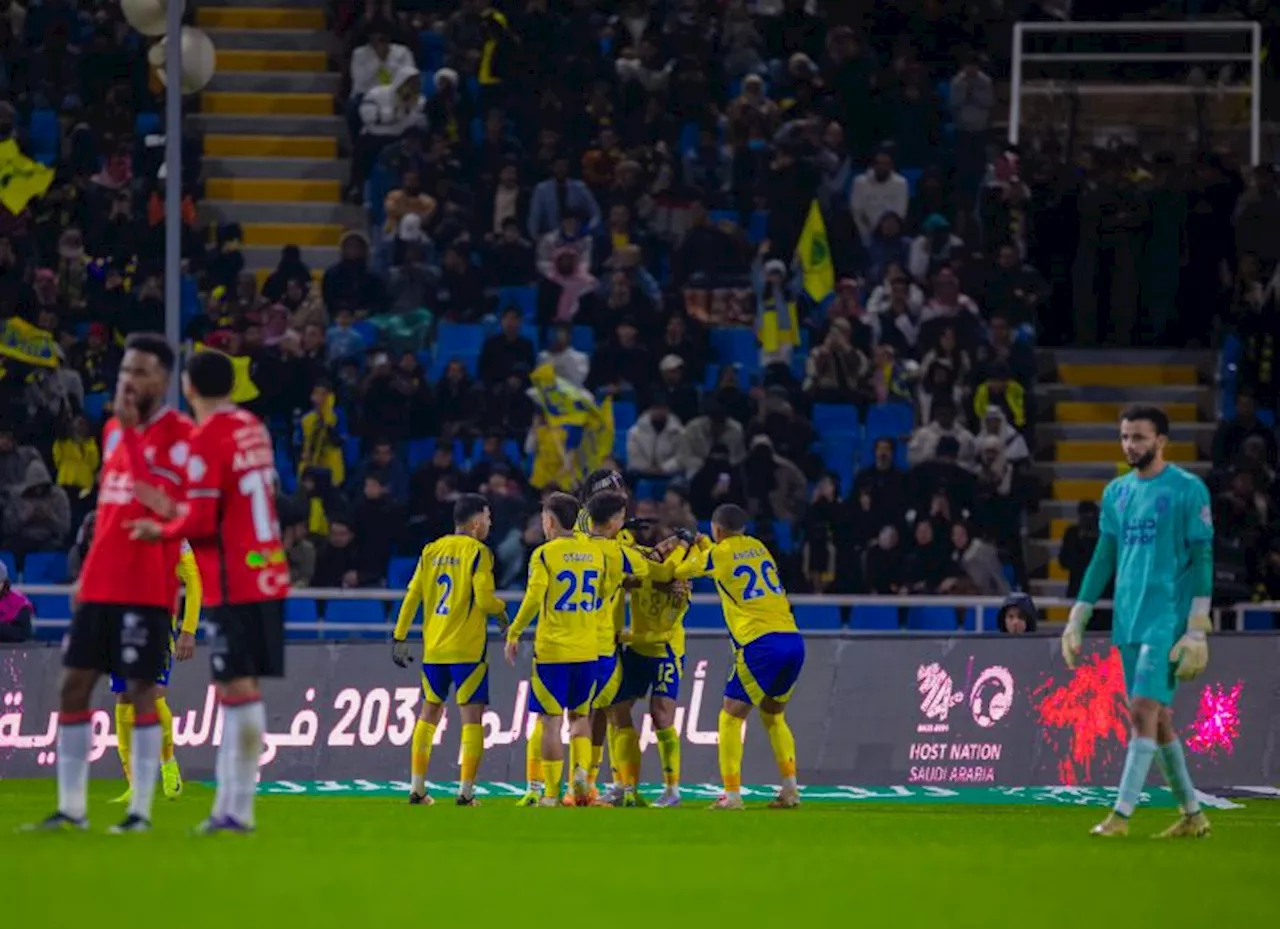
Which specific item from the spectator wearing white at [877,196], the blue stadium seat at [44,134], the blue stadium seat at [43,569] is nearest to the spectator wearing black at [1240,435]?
the spectator wearing white at [877,196]

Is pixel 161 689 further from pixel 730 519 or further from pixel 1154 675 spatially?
pixel 1154 675

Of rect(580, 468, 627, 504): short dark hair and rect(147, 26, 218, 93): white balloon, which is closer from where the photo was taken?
rect(580, 468, 627, 504): short dark hair

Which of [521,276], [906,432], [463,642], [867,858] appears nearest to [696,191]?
[521,276]

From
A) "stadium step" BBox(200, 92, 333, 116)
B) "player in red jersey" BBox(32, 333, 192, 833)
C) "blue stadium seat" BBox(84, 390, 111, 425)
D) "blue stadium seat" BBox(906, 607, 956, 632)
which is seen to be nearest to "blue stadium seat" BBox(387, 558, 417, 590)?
"blue stadium seat" BBox(84, 390, 111, 425)

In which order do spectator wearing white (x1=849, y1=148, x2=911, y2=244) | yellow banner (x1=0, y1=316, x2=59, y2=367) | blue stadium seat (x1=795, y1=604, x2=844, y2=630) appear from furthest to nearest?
spectator wearing white (x1=849, y1=148, x2=911, y2=244) → yellow banner (x1=0, y1=316, x2=59, y2=367) → blue stadium seat (x1=795, y1=604, x2=844, y2=630)

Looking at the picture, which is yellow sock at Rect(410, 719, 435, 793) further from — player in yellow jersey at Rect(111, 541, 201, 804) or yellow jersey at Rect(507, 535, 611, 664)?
player in yellow jersey at Rect(111, 541, 201, 804)

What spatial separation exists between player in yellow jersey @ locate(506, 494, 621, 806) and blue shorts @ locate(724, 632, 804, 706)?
108 cm

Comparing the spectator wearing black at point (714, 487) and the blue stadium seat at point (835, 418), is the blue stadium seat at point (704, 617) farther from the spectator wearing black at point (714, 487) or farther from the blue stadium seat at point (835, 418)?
the blue stadium seat at point (835, 418)

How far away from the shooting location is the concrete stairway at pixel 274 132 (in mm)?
30156

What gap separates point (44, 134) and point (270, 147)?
9.19 ft

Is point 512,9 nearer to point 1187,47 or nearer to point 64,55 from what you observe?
point 64,55

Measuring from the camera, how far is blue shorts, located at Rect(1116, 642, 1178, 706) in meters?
13.5

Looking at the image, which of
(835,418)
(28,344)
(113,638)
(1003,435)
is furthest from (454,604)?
(28,344)

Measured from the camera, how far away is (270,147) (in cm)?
3106
